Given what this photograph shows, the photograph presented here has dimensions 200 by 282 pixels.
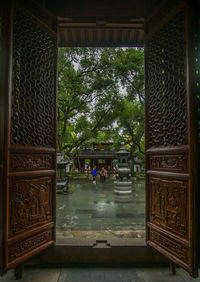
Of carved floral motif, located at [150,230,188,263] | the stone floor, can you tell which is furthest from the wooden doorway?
the stone floor

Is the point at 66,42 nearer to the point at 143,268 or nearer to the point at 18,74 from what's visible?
the point at 18,74

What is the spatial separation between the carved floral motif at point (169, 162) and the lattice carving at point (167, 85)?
6.4 inches

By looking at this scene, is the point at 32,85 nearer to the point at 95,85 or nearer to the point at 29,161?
the point at 29,161

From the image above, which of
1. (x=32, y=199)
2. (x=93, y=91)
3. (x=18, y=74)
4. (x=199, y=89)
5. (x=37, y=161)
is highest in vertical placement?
(x=93, y=91)

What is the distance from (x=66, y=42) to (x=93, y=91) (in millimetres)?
9205

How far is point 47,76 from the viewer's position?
8.66 ft

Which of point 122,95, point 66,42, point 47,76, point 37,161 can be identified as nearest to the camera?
point 37,161

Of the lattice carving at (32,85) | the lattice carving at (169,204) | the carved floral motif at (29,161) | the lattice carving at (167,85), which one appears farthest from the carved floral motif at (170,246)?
the lattice carving at (32,85)

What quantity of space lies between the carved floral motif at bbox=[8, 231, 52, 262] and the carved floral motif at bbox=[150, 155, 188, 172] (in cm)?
159

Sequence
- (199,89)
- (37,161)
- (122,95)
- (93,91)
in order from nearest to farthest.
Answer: (199,89), (37,161), (93,91), (122,95)

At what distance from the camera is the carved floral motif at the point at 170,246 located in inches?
77.7

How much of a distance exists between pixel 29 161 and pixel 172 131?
5.45 ft

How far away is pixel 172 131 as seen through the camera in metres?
2.26

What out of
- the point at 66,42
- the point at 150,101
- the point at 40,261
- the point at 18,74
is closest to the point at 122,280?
the point at 40,261
